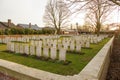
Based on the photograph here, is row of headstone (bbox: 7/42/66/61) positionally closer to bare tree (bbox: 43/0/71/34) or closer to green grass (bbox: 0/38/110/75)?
green grass (bbox: 0/38/110/75)

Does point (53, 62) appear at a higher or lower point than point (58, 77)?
lower

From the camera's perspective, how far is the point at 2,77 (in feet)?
13.3

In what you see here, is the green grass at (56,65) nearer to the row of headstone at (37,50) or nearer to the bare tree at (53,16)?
the row of headstone at (37,50)

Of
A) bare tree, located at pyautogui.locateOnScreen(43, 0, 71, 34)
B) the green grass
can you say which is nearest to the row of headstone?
the green grass

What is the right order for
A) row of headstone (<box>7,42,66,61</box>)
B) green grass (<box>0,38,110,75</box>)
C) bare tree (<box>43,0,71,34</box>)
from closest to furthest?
green grass (<box>0,38,110,75</box>) → row of headstone (<box>7,42,66,61</box>) → bare tree (<box>43,0,71,34</box>)

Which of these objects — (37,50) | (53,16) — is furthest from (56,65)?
(53,16)

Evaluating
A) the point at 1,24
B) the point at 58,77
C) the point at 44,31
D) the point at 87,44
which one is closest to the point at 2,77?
the point at 58,77

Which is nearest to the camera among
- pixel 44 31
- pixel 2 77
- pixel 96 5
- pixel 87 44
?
pixel 2 77

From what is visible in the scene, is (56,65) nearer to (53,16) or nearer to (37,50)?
(37,50)

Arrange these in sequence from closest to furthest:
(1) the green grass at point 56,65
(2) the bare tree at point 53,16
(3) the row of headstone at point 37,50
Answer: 1. (1) the green grass at point 56,65
2. (3) the row of headstone at point 37,50
3. (2) the bare tree at point 53,16

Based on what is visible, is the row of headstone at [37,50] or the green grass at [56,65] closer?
the green grass at [56,65]

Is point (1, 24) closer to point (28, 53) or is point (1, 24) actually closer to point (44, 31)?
point (44, 31)

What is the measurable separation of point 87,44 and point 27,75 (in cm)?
1014

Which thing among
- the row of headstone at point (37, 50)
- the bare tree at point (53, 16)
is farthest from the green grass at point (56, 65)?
the bare tree at point (53, 16)
